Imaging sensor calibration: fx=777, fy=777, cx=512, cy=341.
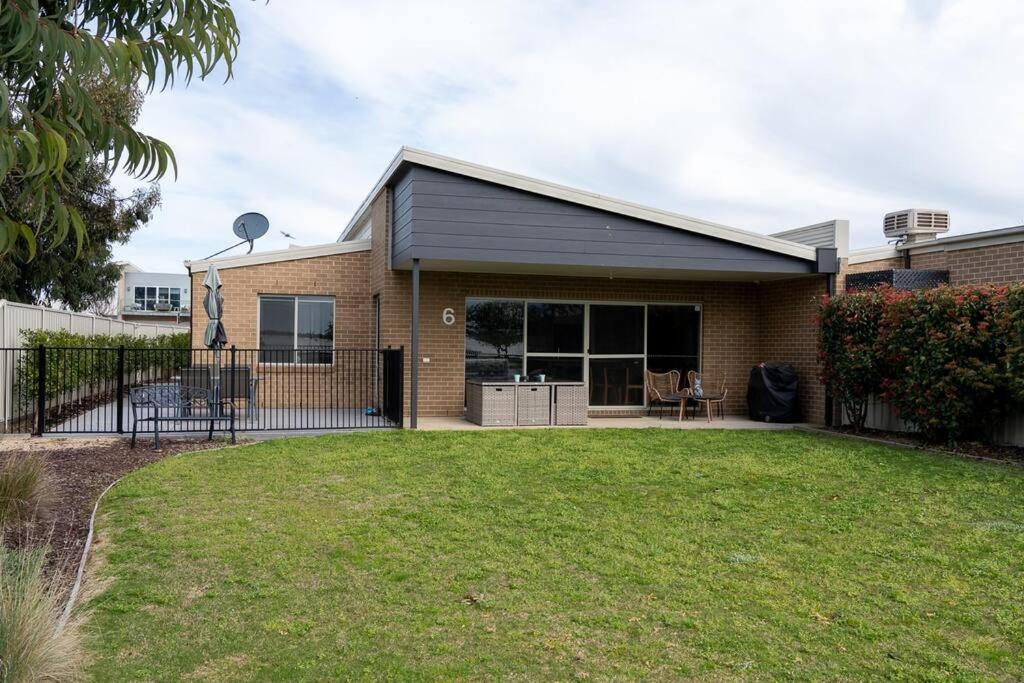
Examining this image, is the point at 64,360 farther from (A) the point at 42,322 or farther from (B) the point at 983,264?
(B) the point at 983,264

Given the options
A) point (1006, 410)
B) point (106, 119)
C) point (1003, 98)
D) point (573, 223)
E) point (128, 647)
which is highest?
point (1003, 98)

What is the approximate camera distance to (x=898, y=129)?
14.4 meters

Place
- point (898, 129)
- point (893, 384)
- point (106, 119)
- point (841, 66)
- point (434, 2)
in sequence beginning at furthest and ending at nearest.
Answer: point (898, 129), point (841, 66), point (893, 384), point (434, 2), point (106, 119)

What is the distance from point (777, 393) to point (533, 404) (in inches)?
171

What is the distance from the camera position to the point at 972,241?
1216 cm

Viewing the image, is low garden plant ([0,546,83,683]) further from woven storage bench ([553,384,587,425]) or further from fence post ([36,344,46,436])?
woven storage bench ([553,384,587,425])

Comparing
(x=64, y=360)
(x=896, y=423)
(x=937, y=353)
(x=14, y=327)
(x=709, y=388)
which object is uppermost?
(x=14, y=327)

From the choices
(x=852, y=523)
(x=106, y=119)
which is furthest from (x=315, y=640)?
(x=852, y=523)

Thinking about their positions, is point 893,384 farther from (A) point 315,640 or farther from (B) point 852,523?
(A) point 315,640

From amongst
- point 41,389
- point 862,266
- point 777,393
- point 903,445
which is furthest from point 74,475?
point 862,266

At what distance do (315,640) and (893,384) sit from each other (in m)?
9.32

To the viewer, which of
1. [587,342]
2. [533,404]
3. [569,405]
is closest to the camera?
[533,404]

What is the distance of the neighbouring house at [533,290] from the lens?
12.0 m

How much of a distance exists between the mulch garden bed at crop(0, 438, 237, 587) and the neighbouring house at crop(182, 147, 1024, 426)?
3.76 m
